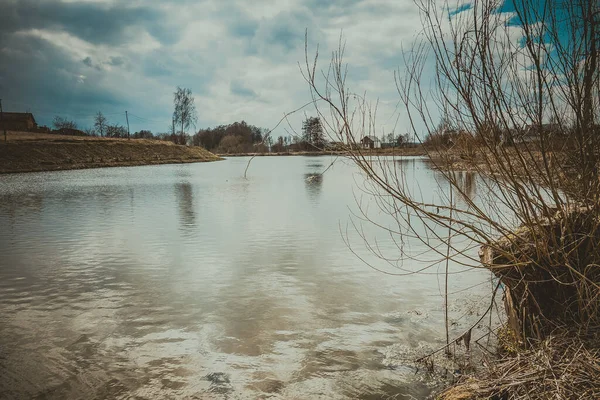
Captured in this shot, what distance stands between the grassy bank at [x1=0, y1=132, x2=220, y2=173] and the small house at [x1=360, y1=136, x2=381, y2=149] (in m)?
41.8

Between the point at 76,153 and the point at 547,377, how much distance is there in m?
53.0

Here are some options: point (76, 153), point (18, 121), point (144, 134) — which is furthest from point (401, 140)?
point (144, 134)

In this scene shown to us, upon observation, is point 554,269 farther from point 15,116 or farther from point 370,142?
point 15,116

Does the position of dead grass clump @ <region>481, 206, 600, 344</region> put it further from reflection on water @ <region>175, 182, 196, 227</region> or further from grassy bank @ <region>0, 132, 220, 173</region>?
grassy bank @ <region>0, 132, 220, 173</region>

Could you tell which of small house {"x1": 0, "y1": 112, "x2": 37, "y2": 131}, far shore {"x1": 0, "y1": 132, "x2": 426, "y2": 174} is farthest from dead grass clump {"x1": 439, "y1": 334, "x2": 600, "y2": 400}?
small house {"x1": 0, "y1": 112, "x2": 37, "y2": 131}

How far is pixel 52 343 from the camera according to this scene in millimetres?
5133

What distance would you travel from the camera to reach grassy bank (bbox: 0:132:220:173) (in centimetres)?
3972

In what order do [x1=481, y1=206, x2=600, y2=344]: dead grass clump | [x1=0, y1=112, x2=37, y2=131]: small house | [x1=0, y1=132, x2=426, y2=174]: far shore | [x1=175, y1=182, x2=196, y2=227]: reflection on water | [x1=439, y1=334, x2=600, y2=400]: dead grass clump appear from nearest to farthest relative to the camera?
[x1=439, y1=334, x2=600, y2=400]: dead grass clump → [x1=481, y1=206, x2=600, y2=344]: dead grass clump → [x1=175, y1=182, x2=196, y2=227]: reflection on water → [x1=0, y1=132, x2=426, y2=174]: far shore → [x1=0, y1=112, x2=37, y2=131]: small house

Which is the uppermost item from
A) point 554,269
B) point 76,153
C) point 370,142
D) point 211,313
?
point 76,153

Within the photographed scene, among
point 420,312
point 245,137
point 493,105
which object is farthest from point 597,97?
point 245,137

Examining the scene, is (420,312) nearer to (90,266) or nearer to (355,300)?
(355,300)

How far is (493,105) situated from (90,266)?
27.4 feet

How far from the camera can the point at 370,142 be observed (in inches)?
172

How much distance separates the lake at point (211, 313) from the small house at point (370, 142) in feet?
1.03
